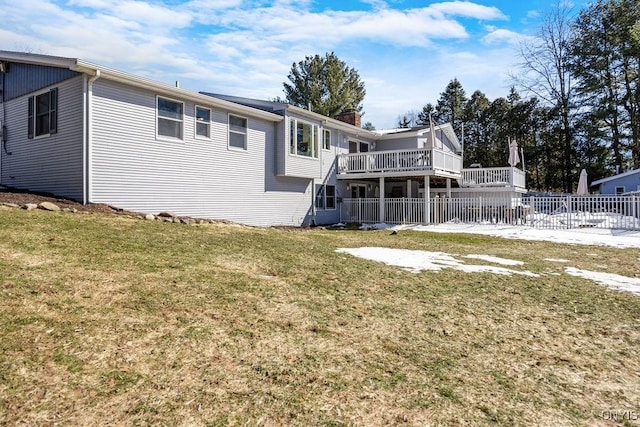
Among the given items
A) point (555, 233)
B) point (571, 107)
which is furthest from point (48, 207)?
point (571, 107)

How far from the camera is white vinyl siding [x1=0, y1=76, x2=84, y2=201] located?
10.6m

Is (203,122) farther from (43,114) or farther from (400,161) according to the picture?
(400,161)

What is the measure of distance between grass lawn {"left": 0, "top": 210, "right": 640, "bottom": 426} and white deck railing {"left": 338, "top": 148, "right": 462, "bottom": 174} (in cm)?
1207

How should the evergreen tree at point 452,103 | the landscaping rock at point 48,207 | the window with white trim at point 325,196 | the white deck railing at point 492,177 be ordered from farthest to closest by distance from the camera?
the evergreen tree at point 452,103 < the white deck railing at point 492,177 < the window with white trim at point 325,196 < the landscaping rock at point 48,207

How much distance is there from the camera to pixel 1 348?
2.92m

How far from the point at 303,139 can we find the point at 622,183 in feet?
81.6

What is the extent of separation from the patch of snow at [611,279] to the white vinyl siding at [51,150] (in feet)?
37.9

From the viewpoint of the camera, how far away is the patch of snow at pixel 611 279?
6.30 m

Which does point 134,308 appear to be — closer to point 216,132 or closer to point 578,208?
point 216,132

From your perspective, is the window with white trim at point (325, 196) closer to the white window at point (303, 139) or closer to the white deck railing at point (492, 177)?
the white window at point (303, 139)

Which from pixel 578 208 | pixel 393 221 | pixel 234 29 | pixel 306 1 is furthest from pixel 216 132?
pixel 578 208

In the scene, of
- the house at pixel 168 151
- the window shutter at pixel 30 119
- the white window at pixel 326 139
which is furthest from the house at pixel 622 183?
the window shutter at pixel 30 119

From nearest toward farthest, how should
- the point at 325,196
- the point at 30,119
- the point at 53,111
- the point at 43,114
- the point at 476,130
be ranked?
the point at 53,111 → the point at 43,114 → the point at 30,119 → the point at 325,196 → the point at 476,130

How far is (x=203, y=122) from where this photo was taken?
529 inches
